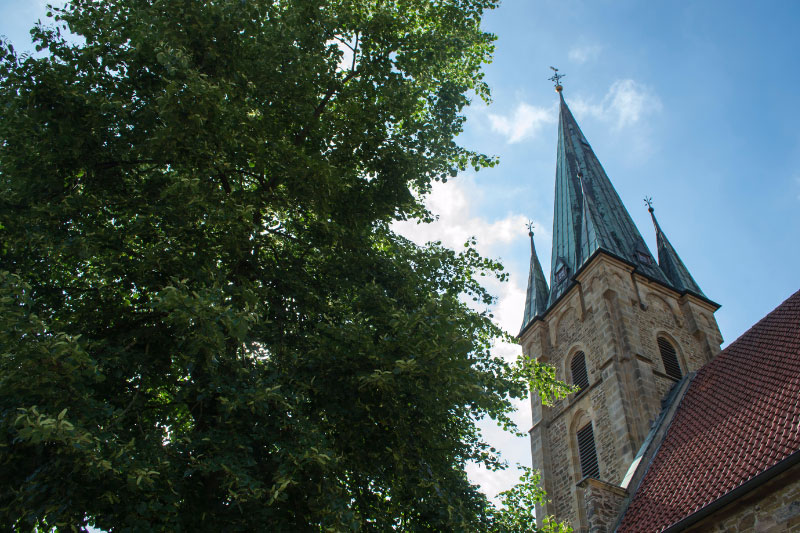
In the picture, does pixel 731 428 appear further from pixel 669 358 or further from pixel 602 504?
pixel 669 358

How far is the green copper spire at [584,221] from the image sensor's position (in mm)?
19780

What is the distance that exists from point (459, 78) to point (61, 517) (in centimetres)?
834

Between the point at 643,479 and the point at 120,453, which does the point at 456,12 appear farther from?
the point at 643,479

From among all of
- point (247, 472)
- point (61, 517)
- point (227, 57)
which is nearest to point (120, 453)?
point (61, 517)

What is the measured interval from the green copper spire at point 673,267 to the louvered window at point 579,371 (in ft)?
14.7

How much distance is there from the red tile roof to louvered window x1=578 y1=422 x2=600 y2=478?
2942 millimetres

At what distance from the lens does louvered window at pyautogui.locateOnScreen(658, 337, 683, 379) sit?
16.1 m

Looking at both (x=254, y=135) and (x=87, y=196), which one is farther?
(x=254, y=135)

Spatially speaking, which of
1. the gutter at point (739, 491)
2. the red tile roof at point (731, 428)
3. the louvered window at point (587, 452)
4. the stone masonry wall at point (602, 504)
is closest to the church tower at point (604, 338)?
the louvered window at point (587, 452)

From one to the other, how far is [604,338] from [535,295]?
594 centimetres

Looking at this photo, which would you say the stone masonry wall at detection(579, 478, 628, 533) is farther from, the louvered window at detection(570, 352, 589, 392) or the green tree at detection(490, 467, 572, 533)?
the louvered window at detection(570, 352, 589, 392)

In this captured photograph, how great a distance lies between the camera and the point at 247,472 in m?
4.55

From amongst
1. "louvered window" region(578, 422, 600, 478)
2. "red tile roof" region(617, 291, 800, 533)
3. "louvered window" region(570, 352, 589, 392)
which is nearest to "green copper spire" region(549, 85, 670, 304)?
"louvered window" region(570, 352, 589, 392)

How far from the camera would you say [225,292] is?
5.55 meters
